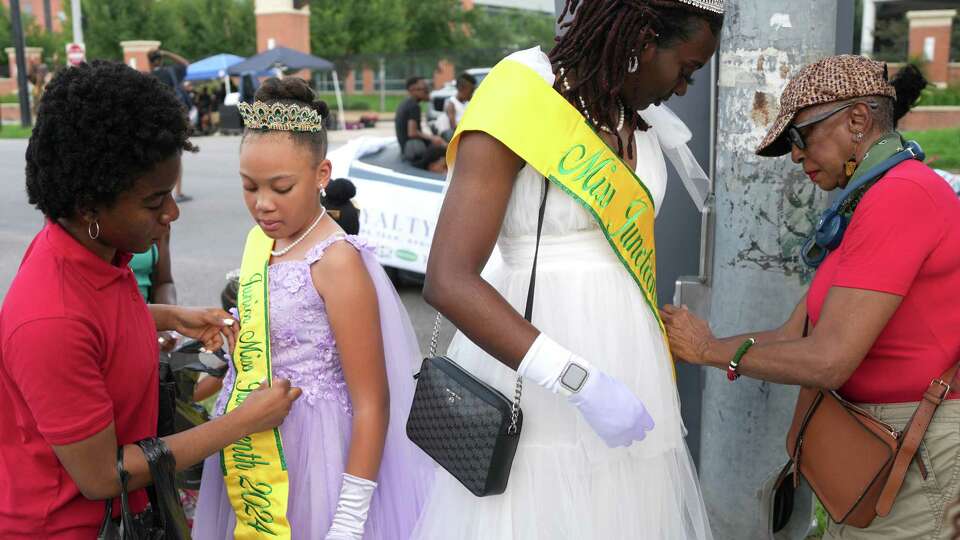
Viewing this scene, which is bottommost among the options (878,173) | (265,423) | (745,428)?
(745,428)

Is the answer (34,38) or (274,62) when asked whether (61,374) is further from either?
(34,38)

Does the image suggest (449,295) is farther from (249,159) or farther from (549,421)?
(249,159)

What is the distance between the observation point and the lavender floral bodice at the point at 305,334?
224cm

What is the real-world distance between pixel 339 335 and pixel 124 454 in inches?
22.5

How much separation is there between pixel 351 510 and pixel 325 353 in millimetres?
386

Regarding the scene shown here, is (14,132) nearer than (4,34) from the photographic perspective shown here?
Yes

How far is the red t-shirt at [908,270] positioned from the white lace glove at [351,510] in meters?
1.14

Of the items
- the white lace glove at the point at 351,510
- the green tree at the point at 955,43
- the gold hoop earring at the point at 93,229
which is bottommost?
the white lace glove at the point at 351,510

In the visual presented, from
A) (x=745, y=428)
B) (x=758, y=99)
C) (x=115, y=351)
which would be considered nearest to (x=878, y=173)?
(x=758, y=99)

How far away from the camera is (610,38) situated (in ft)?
5.91

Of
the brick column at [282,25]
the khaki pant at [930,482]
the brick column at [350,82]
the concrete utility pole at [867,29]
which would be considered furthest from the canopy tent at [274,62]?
the khaki pant at [930,482]

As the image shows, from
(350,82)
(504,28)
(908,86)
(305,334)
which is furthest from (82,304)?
(504,28)

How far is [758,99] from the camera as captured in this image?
2766 mm

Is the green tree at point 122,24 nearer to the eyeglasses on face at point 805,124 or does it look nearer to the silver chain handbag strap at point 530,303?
the eyeglasses on face at point 805,124
